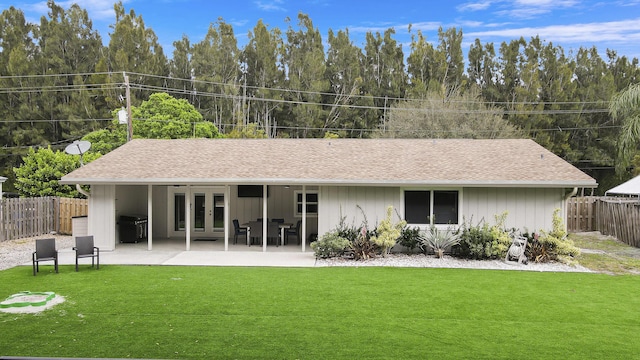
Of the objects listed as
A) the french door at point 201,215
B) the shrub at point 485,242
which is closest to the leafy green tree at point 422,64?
the french door at point 201,215

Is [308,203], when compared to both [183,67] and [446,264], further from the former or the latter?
[183,67]

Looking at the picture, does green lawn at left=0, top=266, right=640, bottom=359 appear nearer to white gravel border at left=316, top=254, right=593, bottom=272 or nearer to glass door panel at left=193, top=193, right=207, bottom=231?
white gravel border at left=316, top=254, right=593, bottom=272

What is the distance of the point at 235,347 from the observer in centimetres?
716

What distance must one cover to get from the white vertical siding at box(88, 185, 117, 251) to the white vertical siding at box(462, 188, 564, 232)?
422 inches

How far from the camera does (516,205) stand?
1566cm

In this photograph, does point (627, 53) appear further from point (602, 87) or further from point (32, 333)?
point (32, 333)

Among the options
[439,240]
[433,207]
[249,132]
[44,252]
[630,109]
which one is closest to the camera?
[44,252]

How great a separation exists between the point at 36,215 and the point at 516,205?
17187 mm

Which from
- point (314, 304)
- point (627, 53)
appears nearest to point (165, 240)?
Result: point (314, 304)

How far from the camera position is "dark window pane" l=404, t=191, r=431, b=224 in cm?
1591

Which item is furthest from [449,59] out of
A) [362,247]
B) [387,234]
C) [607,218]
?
[362,247]

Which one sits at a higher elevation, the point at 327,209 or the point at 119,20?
the point at 119,20

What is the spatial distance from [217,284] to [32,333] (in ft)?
13.5

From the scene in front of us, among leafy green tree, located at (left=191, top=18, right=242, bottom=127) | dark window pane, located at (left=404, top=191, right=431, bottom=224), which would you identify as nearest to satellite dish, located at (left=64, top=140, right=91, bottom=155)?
dark window pane, located at (left=404, top=191, right=431, bottom=224)
